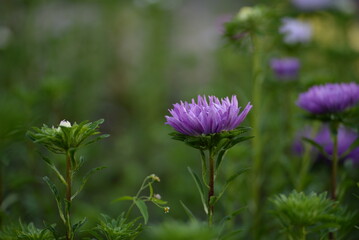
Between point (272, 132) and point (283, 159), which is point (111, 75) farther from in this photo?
point (283, 159)

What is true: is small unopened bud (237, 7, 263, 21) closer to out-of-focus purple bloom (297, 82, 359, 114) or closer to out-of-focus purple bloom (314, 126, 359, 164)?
out-of-focus purple bloom (297, 82, 359, 114)

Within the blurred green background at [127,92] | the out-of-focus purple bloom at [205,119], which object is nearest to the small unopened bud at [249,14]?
the blurred green background at [127,92]

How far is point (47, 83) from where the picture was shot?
1.74 meters

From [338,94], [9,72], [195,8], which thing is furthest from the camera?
[195,8]

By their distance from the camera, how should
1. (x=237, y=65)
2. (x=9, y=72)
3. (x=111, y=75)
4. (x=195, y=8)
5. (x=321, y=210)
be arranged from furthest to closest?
(x=195, y=8) < (x=111, y=75) < (x=237, y=65) < (x=9, y=72) < (x=321, y=210)

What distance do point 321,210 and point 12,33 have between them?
7.27 feet

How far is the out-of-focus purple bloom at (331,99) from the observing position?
1124 millimetres

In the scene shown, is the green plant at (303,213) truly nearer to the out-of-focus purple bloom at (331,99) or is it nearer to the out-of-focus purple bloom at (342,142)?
the out-of-focus purple bloom at (331,99)

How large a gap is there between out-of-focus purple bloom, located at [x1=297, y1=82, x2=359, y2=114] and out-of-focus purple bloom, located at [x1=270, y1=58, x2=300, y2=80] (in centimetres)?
61

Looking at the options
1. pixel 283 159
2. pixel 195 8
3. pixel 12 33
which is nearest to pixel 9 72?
pixel 12 33

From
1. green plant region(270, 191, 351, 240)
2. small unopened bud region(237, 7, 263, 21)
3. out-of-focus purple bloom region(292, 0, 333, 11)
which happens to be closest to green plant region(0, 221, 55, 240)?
green plant region(270, 191, 351, 240)

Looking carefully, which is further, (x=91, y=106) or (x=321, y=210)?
(x=91, y=106)

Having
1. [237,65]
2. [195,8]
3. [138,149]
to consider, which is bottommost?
[138,149]

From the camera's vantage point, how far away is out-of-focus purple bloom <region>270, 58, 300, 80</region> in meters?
1.76
